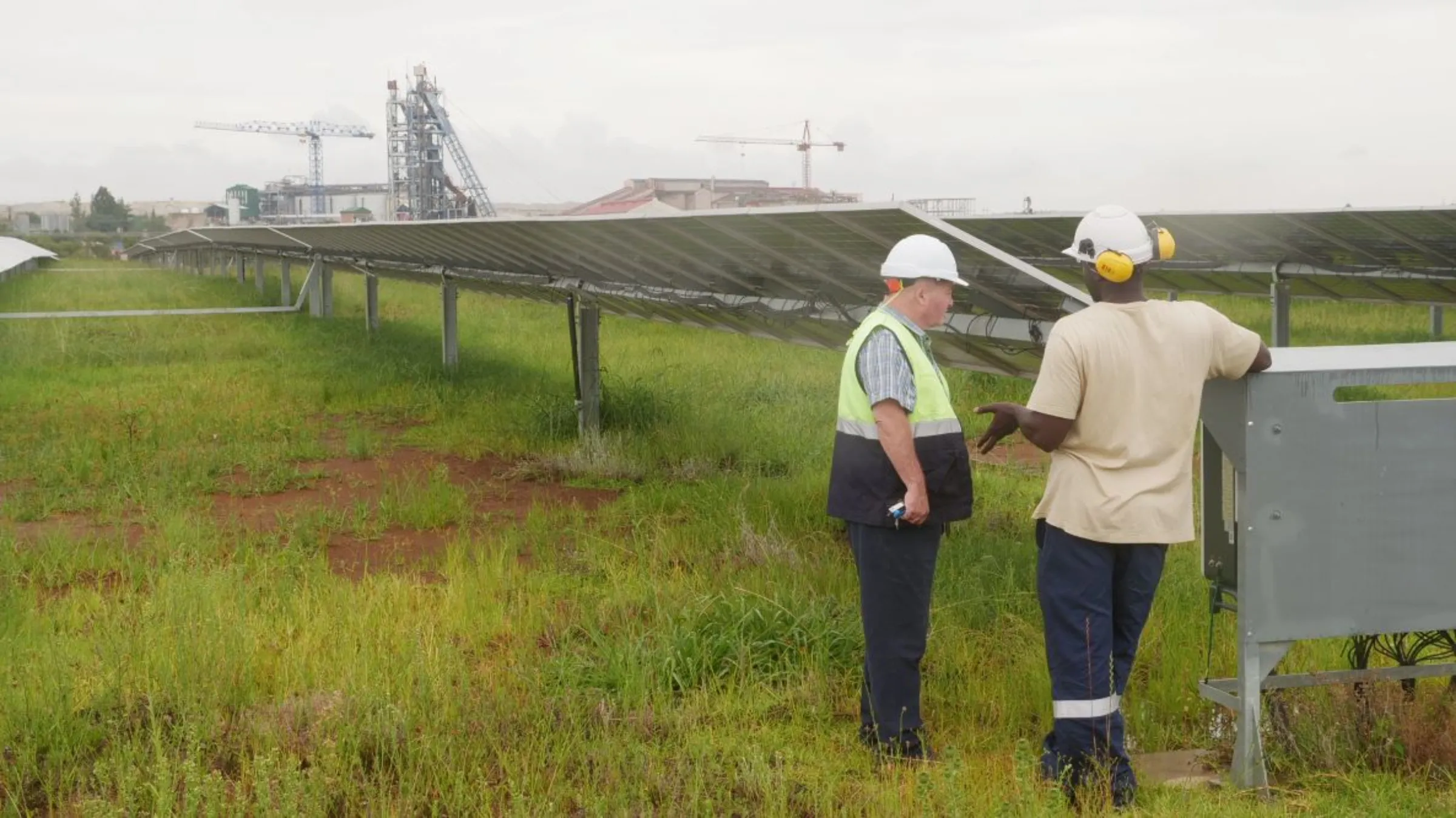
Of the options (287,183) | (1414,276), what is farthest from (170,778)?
(287,183)

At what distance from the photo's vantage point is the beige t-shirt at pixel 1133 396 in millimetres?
3480

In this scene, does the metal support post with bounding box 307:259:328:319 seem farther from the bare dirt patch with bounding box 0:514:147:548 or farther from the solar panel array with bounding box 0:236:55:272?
the bare dirt patch with bounding box 0:514:147:548

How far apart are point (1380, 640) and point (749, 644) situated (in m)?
2.26

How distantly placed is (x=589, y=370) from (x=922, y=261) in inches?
250

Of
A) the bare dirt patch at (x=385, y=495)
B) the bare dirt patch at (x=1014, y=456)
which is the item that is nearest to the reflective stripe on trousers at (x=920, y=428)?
the bare dirt patch at (x=385, y=495)

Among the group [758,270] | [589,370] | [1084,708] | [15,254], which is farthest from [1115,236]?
[15,254]

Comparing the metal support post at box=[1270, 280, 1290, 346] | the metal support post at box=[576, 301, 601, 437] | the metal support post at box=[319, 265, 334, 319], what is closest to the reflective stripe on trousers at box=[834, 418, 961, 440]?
the metal support post at box=[1270, 280, 1290, 346]

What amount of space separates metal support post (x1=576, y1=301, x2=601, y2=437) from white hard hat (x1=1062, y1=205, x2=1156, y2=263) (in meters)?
6.66

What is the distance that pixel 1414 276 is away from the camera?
7.47 m

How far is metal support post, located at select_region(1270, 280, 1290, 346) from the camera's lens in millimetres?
8125

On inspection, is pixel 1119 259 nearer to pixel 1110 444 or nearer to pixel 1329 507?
pixel 1110 444

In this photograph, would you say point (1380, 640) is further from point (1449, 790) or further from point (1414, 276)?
point (1414, 276)

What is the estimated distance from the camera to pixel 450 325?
1407 cm

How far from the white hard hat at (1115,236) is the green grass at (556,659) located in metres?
1.38
